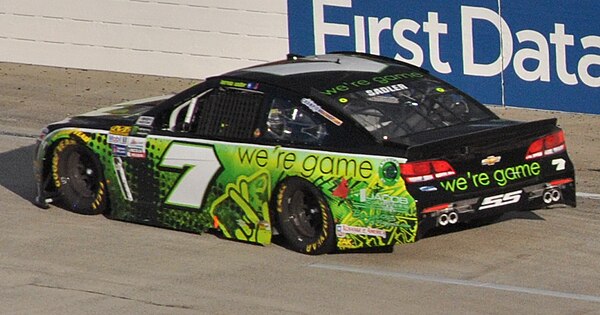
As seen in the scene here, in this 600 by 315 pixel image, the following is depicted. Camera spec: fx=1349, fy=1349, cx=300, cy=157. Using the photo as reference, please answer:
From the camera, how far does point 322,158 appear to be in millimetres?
9422

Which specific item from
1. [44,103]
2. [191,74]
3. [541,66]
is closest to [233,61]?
[191,74]

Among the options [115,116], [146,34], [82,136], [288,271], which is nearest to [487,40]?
[146,34]

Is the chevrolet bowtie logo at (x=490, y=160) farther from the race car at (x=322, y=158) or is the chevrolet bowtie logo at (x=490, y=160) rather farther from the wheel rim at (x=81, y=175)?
the wheel rim at (x=81, y=175)

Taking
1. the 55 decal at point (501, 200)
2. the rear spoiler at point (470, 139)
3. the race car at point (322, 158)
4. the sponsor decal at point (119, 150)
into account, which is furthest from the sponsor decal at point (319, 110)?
the sponsor decal at point (119, 150)

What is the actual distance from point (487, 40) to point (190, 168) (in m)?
5.90

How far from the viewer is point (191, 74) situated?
17312mm

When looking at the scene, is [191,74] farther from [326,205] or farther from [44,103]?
[326,205]

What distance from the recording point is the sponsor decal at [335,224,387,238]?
9164 mm

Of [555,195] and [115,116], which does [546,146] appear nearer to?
[555,195]

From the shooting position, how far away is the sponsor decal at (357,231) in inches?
361

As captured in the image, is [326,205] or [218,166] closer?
[326,205]

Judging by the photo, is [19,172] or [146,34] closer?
[19,172]

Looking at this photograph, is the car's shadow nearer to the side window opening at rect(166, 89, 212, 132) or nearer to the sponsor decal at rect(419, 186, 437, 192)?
the side window opening at rect(166, 89, 212, 132)

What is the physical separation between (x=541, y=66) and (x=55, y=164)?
5973mm
